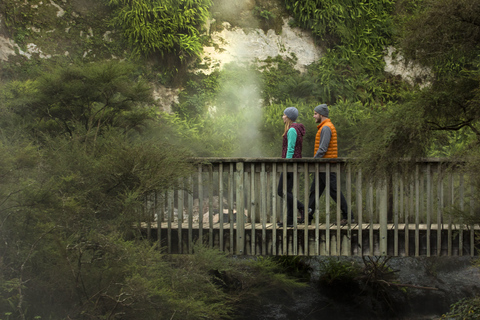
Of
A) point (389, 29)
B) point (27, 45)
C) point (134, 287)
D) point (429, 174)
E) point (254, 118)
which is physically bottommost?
point (134, 287)

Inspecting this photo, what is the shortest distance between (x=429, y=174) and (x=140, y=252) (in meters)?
4.11

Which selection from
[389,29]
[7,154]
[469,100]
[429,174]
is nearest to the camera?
[7,154]

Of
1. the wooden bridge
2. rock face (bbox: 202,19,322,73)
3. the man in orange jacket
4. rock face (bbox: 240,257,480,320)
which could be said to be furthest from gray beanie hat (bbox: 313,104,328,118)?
rock face (bbox: 202,19,322,73)

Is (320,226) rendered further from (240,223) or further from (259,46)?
(259,46)

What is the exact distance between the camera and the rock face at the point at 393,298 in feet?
32.3

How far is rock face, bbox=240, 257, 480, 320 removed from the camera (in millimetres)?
9859

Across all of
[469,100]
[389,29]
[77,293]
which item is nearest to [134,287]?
[77,293]

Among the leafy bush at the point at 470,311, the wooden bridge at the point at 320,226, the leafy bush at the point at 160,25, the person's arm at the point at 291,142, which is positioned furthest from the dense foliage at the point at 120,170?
the leafy bush at the point at 160,25

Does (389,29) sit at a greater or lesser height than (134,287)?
greater

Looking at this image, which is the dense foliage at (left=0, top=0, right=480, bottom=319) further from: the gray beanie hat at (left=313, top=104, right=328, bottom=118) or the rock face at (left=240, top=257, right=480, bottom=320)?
the gray beanie hat at (left=313, top=104, right=328, bottom=118)

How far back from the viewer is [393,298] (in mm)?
10391

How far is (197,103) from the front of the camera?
16.8 meters

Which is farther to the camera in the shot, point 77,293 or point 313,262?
point 313,262

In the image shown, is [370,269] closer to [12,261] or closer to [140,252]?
[140,252]
